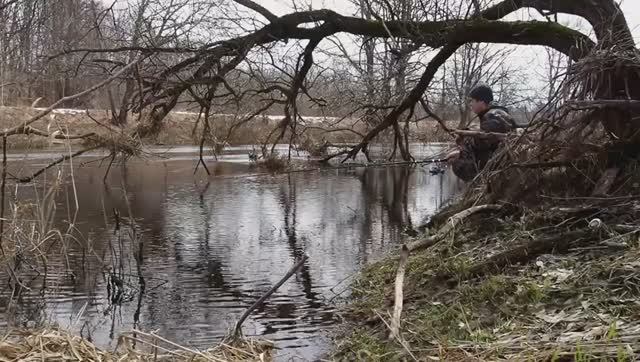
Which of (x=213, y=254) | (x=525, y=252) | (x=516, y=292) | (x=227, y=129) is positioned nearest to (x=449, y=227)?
(x=525, y=252)

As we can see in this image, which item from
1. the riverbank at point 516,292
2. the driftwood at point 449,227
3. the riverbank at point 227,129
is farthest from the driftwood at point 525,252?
the riverbank at point 227,129

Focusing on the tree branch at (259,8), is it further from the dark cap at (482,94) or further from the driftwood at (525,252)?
the driftwood at (525,252)

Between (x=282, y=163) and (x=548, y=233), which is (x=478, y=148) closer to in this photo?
(x=548, y=233)

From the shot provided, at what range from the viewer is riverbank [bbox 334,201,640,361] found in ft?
13.6

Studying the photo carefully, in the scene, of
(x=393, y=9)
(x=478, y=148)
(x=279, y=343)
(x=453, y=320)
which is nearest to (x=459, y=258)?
(x=453, y=320)

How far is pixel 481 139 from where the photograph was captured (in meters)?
9.01

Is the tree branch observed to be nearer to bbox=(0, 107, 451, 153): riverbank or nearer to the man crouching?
bbox=(0, 107, 451, 153): riverbank

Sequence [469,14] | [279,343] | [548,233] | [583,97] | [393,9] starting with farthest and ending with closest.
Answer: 1. [393,9]
2. [469,14]
3. [583,97]
4. [548,233]
5. [279,343]

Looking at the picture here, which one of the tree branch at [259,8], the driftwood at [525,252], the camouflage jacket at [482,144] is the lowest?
the driftwood at [525,252]

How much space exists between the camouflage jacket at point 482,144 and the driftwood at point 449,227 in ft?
4.71

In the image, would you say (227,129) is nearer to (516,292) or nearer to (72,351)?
(516,292)

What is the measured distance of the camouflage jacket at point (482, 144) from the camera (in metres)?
8.84

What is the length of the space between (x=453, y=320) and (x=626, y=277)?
1265 mm

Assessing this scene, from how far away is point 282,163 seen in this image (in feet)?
70.7
